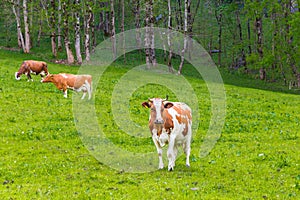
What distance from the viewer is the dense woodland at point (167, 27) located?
51.9m

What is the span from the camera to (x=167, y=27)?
76438 millimetres

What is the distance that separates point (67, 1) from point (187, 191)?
45.2m

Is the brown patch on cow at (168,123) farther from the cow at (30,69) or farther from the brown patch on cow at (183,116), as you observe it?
the cow at (30,69)

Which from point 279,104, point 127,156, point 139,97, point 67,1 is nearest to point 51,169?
point 127,156

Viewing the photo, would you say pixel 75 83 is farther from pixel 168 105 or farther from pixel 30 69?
pixel 168 105

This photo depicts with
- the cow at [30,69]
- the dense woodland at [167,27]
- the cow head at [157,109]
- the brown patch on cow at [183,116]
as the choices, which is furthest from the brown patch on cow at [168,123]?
the dense woodland at [167,27]

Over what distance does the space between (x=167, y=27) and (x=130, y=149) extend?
5962cm

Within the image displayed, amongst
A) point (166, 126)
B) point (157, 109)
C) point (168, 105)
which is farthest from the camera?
point (168, 105)

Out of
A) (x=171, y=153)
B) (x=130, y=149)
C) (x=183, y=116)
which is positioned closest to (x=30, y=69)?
(x=130, y=149)

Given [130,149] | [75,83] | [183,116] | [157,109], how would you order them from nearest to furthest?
[157,109] < [183,116] < [130,149] < [75,83]

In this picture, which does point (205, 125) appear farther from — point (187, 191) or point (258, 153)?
point (187, 191)

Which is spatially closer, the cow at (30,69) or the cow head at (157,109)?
the cow head at (157,109)

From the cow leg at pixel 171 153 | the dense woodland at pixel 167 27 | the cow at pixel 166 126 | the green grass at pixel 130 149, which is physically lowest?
the green grass at pixel 130 149

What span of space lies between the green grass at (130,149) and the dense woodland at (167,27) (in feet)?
72.6
